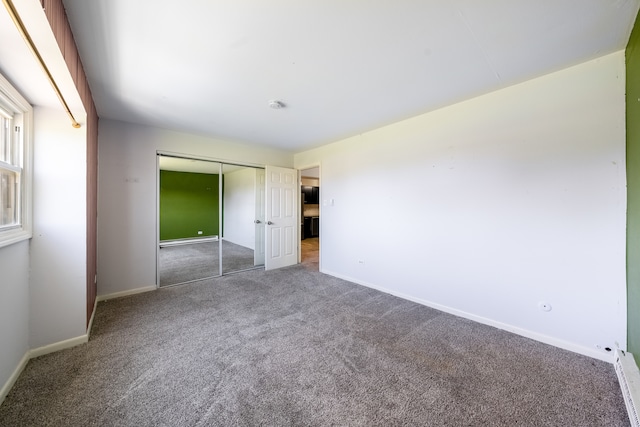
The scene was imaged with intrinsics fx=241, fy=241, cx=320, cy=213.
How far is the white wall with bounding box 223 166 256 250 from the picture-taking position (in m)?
5.47

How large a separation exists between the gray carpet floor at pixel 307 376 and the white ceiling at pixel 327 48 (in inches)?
92.9

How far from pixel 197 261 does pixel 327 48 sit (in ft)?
15.3

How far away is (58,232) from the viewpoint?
2.04m

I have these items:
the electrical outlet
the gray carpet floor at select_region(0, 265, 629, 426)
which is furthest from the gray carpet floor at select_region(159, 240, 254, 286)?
the electrical outlet

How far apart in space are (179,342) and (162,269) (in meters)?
2.74

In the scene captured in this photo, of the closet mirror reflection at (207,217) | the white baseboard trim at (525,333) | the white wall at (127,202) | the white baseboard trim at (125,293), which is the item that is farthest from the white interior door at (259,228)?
the white baseboard trim at (525,333)

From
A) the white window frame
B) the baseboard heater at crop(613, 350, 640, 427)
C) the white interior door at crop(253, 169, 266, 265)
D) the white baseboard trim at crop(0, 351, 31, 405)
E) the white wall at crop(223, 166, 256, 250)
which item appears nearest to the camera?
the baseboard heater at crop(613, 350, 640, 427)

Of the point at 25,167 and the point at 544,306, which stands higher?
the point at 25,167

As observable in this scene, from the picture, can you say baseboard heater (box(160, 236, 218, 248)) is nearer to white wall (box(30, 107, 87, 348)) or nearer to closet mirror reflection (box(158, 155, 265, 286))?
closet mirror reflection (box(158, 155, 265, 286))

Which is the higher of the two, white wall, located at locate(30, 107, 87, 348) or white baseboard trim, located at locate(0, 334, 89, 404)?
white wall, located at locate(30, 107, 87, 348)

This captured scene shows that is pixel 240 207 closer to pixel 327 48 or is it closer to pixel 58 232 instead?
pixel 58 232

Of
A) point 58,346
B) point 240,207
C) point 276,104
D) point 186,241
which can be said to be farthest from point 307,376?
point 186,241

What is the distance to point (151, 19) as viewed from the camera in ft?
4.89

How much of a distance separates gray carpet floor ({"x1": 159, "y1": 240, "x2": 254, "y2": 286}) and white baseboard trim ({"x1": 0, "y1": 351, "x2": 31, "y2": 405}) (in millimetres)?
1877
